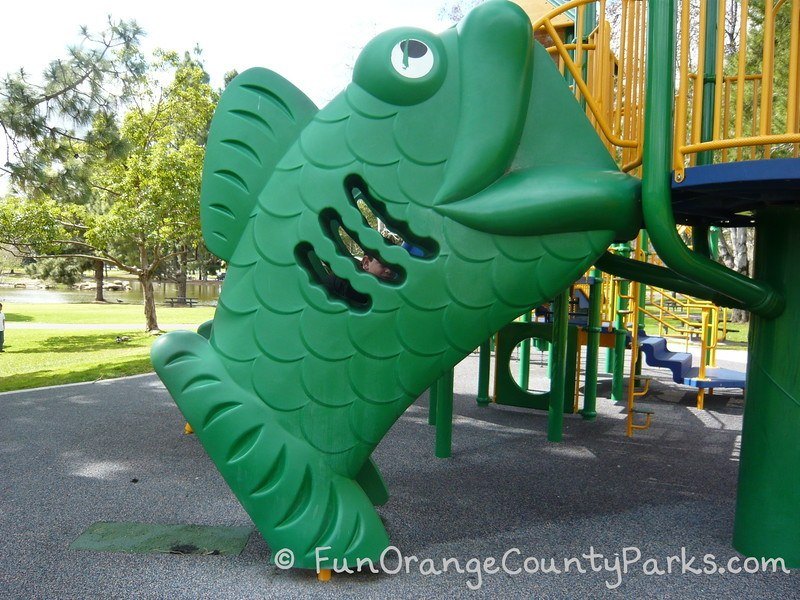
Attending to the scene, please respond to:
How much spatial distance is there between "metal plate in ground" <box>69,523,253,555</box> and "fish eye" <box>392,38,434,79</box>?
2.54 m

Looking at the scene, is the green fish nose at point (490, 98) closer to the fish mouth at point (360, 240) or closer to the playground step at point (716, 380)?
the fish mouth at point (360, 240)

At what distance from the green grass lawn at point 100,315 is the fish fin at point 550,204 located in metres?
17.2

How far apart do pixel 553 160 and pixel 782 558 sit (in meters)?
2.32

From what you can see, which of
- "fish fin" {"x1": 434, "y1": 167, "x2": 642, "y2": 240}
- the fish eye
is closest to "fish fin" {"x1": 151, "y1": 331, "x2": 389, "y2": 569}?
"fish fin" {"x1": 434, "y1": 167, "x2": 642, "y2": 240}

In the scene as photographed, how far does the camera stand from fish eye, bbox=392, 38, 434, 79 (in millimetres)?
2760

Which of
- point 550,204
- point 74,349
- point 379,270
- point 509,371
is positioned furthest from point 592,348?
point 74,349

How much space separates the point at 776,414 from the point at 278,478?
8.11ft

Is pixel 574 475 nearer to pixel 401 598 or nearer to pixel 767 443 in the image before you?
pixel 767 443

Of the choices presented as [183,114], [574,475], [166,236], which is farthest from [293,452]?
[183,114]

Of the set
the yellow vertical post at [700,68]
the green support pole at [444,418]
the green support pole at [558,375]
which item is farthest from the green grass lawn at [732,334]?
A: the yellow vertical post at [700,68]

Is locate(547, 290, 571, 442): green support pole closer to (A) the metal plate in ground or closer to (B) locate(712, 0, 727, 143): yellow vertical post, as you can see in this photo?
(B) locate(712, 0, 727, 143): yellow vertical post

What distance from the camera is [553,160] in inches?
112

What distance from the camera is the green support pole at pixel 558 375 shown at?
19.0 ft

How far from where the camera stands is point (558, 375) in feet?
19.1
